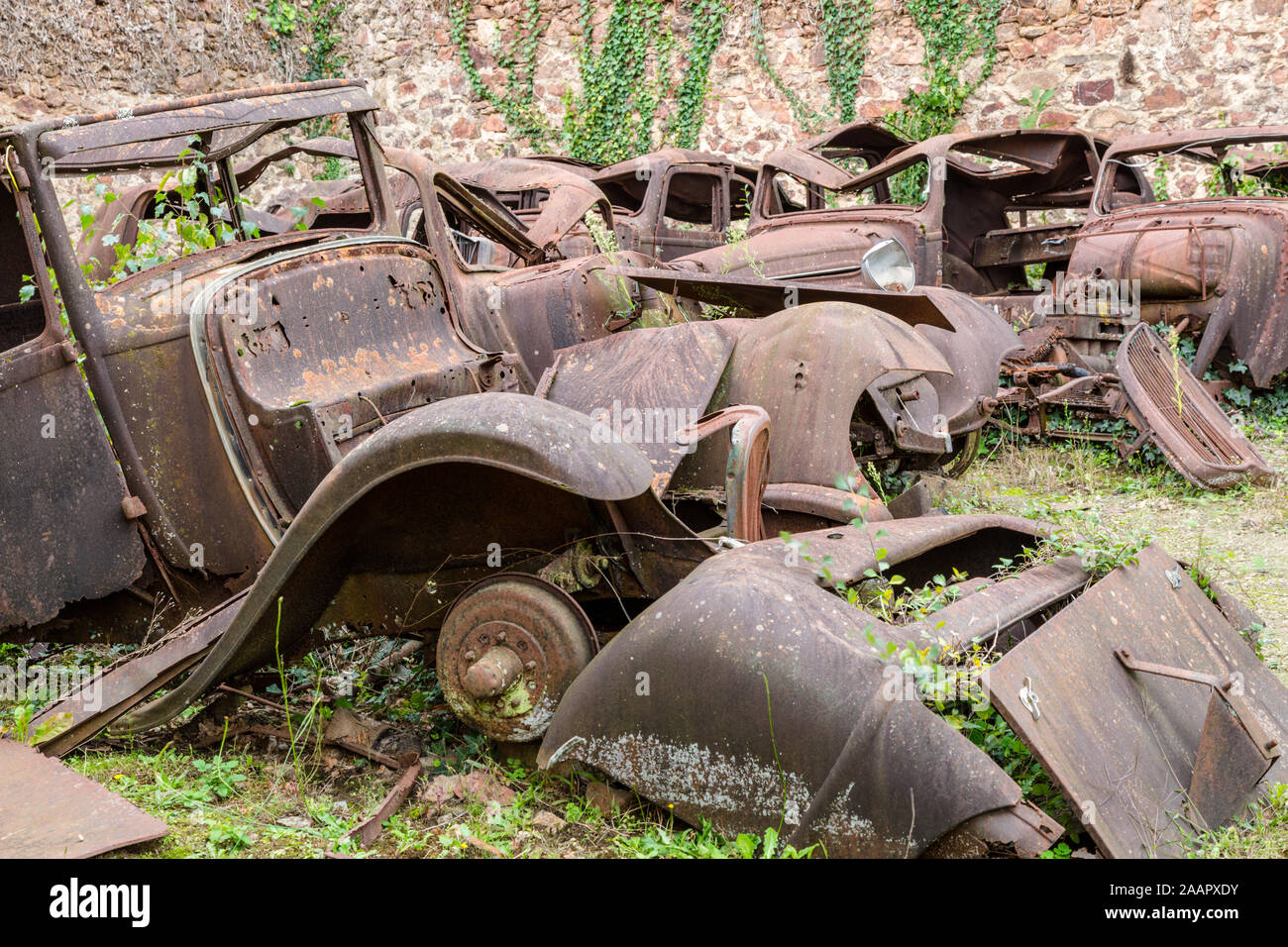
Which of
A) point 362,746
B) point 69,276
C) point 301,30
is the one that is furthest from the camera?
point 301,30

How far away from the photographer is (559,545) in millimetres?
2676

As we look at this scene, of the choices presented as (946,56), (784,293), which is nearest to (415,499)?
(784,293)

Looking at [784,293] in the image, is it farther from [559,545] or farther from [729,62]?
[729,62]

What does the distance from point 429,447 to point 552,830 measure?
89 centimetres

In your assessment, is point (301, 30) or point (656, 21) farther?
point (301, 30)

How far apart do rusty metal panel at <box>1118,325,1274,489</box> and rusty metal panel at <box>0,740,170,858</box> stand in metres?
5.01

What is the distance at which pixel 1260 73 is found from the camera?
10523mm

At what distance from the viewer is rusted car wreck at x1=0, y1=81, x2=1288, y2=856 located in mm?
2049

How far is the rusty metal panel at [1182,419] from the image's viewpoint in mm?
5402

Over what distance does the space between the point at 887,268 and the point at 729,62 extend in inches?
359

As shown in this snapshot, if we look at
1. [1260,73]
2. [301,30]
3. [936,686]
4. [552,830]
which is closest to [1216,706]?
[936,686]

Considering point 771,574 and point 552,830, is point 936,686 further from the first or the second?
point 552,830

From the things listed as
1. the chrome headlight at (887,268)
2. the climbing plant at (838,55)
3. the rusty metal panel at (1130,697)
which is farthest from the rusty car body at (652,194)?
the rusty metal panel at (1130,697)
